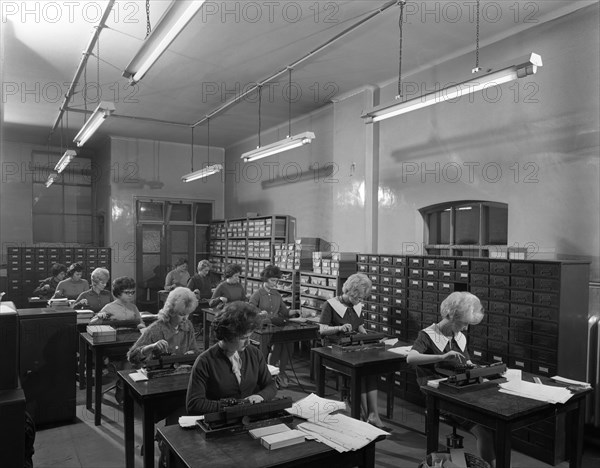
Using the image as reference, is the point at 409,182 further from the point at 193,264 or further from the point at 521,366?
the point at 193,264

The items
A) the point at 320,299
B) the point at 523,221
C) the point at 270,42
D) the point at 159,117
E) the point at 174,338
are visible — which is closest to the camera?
the point at 174,338

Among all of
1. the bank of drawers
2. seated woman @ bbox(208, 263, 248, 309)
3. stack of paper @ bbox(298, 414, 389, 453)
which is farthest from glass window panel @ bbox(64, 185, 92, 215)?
stack of paper @ bbox(298, 414, 389, 453)

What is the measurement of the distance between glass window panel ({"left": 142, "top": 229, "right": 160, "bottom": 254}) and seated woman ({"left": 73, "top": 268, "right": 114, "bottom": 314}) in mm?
5358

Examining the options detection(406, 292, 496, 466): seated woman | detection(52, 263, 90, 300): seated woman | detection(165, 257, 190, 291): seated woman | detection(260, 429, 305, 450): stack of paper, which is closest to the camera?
detection(260, 429, 305, 450): stack of paper

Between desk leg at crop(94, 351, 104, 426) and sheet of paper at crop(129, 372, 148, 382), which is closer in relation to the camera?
sheet of paper at crop(129, 372, 148, 382)

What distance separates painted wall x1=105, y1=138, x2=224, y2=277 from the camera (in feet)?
36.4

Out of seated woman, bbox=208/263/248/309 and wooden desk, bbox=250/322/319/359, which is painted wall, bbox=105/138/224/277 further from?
wooden desk, bbox=250/322/319/359

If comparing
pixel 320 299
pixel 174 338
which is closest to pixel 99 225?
pixel 320 299

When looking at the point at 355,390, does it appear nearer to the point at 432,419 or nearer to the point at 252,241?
the point at 432,419

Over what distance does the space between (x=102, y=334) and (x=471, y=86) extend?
4.04 meters

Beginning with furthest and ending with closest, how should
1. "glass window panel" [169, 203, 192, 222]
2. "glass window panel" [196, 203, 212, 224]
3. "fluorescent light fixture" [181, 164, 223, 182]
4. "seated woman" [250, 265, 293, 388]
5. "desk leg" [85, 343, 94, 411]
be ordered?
"glass window panel" [196, 203, 212, 224]
"glass window panel" [169, 203, 192, 222]
"fluorescent light fixture" [181, 164, 223, 182]
"seated woman" [250, 265, 293, 388]
"desk leg" [85, 343, 94, 411]

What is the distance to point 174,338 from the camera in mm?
3957

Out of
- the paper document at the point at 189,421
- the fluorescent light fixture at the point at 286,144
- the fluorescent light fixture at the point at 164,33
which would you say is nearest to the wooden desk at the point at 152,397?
the paper document at the point at 189,421

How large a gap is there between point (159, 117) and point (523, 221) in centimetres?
697
